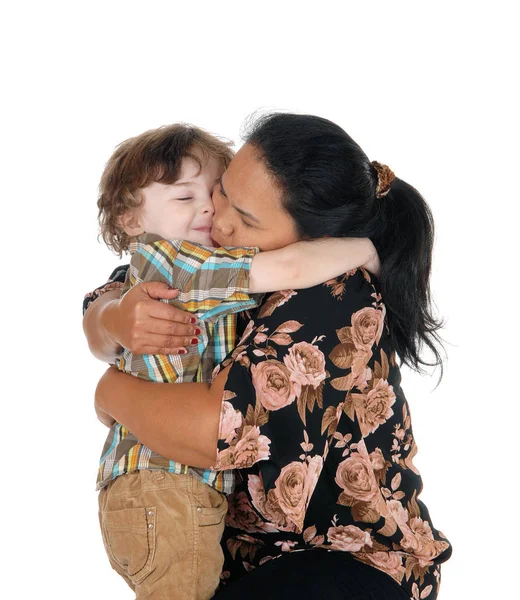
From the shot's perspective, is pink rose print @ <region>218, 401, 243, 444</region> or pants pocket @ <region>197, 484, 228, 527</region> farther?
pants pocket @ <region>197, 484, 228, 527</region>

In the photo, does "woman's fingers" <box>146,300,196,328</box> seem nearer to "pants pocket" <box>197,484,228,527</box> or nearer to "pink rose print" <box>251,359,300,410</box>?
"pink rose print" <box>251,359,300,410</box>

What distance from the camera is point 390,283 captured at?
2.02 m

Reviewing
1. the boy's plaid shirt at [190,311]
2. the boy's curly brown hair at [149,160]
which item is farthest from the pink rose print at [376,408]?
the boy's curly brown hair at [149,160]

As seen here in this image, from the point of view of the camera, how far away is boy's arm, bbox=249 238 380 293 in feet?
5.90

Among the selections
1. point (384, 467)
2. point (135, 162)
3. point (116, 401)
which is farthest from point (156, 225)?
point (384, 467)

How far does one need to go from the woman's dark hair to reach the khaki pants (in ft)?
2.16

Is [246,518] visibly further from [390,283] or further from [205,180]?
[205,180]

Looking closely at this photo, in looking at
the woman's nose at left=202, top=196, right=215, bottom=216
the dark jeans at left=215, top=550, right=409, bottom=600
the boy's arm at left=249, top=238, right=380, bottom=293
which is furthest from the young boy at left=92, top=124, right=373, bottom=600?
the woman's nose at left=202, top=196, right=215, bottom=216

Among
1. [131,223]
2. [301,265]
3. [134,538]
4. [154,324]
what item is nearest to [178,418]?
[154,324]

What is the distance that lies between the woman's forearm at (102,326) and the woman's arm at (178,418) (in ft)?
0.75

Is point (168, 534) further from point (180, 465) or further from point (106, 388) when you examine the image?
point (106, 388)

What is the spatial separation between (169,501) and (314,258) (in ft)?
2.13

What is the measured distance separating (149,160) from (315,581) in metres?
1.18

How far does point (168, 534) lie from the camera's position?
1.82 meters
